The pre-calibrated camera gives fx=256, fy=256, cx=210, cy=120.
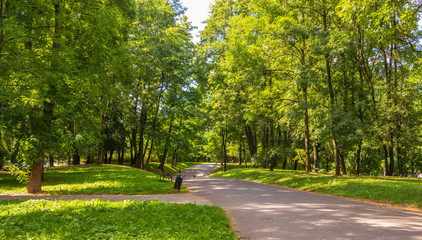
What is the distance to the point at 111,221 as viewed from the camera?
6.10 metres

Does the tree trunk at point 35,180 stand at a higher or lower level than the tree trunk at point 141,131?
lower

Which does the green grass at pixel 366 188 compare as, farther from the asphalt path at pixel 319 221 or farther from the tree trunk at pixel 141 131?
the tree trunk at pixel 141 131

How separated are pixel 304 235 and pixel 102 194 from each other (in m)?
8.94

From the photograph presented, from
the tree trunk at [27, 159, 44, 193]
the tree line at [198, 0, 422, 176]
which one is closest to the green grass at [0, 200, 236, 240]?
the tree trunk at [27, 159, 44, 193]

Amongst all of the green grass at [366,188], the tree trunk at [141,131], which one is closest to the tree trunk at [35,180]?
the green grass at [366,188]

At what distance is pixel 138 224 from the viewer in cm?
595

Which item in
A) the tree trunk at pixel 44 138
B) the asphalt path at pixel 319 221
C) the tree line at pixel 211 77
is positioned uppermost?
the tree line at pixel 211 77

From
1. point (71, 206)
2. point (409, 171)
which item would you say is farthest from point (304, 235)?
point (409, 171)

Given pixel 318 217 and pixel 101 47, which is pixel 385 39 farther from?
pixel 101 47

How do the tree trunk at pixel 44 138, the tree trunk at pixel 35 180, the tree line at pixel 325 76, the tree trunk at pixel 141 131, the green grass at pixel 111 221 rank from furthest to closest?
the tree trunk at pixel 141 131 → the tree line at pixel 325 76 → the tree trunk at pixel 35 180 → the tree trunk at pixel 44 138 → the green grass at pixel 111 221

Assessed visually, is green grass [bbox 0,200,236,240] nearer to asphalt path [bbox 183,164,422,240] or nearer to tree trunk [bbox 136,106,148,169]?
asphalt path [bbox 183,164,422,240]

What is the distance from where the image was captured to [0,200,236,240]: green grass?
202 inches

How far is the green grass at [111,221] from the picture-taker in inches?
202

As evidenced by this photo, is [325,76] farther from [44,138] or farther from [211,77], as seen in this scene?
[44,138]
